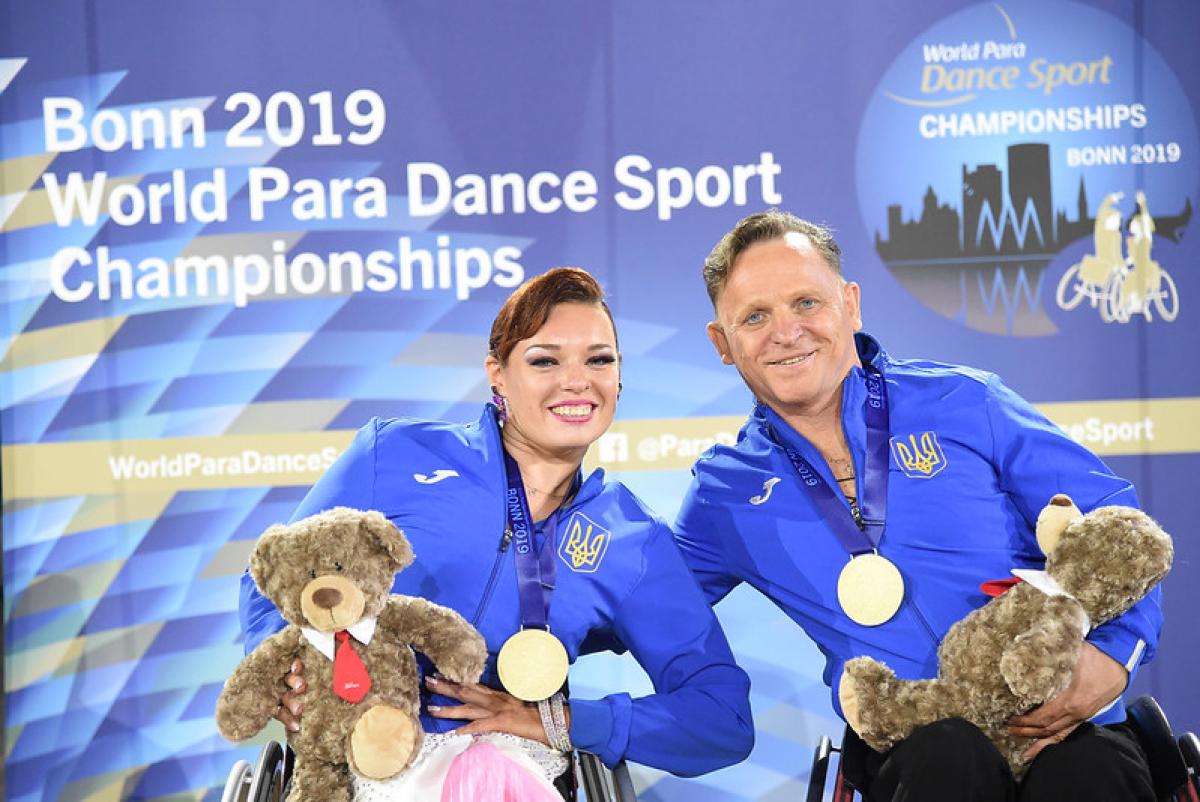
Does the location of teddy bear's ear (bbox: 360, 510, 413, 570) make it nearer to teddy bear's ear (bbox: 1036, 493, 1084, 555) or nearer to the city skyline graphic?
teddy bear's ear (bbox: 1036, 493, 1084, 555)

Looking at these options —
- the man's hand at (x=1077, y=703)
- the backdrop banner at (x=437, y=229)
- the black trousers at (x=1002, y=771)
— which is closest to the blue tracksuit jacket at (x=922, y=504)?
the man's hand at (x=1077, y=703)

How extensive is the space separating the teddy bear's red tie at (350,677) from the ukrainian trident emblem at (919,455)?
1.11 meters

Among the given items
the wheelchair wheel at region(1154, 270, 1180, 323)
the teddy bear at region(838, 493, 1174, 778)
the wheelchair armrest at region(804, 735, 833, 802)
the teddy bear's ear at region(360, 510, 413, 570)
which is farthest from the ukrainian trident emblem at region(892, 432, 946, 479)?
the wheelchair wheel at region(1154, 270, 1180, 323)

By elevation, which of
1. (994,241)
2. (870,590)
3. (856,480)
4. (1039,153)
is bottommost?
(870,590)

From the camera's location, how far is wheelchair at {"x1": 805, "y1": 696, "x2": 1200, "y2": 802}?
1.86 metres

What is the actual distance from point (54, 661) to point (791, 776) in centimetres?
236

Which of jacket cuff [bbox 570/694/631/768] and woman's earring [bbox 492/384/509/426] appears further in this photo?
woman's earring [bbox 492/384/509/426]

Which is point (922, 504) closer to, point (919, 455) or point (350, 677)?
point (919, 455)

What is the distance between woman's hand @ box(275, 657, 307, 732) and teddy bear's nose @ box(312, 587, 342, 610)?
0.15 meters

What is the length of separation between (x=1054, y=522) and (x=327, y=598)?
1.22 m

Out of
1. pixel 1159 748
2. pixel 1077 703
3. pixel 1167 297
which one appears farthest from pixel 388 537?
pixel 1167 297

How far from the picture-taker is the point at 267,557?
192 centimetres

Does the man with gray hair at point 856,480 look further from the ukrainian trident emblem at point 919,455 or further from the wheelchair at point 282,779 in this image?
the wheelchair at point 282,779

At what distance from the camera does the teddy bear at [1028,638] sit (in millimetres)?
1832
